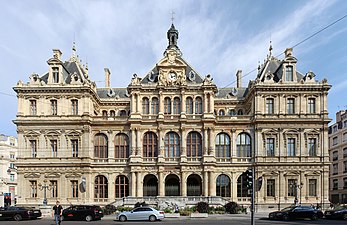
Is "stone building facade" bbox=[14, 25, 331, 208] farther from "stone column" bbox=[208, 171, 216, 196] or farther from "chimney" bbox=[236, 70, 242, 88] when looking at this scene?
"chimney" bbox=[236, 70, 242, 88]

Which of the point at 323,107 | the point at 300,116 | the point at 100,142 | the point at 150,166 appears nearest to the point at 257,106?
the point at 300,116

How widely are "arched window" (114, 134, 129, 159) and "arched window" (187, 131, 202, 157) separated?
28.8ft

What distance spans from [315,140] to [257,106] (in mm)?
9277

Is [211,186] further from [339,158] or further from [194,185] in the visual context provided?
[339,158]

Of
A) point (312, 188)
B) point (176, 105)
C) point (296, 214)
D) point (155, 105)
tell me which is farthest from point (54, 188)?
point (312, 188)

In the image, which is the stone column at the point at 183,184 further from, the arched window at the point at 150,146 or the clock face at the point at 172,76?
the clock face at the point at 172,76

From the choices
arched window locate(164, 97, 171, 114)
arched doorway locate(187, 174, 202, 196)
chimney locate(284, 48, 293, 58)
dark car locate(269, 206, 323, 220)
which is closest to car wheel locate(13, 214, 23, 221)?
arched doorway locate(187, 174, 202, 196)

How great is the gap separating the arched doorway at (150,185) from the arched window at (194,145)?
610 centimetres

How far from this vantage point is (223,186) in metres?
48.8

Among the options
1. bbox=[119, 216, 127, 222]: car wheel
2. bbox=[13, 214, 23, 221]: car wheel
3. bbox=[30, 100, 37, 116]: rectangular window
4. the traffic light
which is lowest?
bbox=[13, 214, 23, 221]: car wheel

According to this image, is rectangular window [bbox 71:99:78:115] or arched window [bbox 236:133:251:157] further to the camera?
arched window [bbox 236:133:251:157]

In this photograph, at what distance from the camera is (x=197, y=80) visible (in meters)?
51.3

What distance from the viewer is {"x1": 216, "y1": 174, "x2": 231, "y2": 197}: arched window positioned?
1917 inches

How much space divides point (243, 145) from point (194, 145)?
22.9 ft
